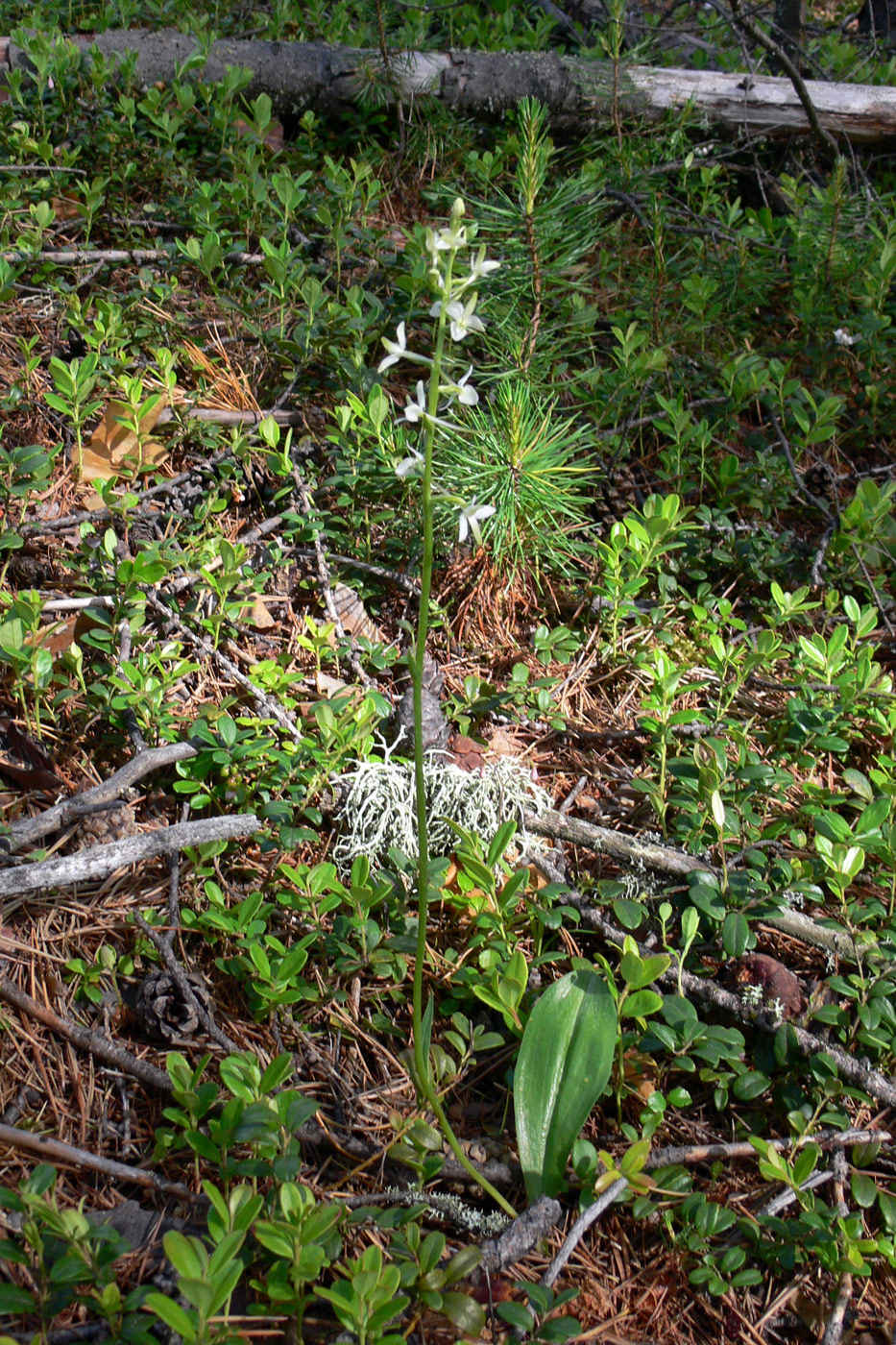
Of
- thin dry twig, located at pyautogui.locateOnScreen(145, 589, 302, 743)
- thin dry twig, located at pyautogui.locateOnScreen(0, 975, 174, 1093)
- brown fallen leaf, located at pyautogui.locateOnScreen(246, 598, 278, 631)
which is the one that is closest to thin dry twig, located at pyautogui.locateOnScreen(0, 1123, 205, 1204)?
thin dry twig, located at pyautogui.locateOnScreen(0, 975, 174, 1093)

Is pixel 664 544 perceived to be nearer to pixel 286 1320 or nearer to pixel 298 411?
pixel 298 411

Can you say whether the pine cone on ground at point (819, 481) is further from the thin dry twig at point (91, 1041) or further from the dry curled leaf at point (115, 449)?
the thin dry twig at point (91, 1041)

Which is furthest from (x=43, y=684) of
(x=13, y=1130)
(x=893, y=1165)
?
(x=893, y=1165)

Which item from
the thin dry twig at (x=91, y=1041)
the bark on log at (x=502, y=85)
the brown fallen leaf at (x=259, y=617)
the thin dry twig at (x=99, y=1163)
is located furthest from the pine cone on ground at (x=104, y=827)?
the bark on log at (x=502, y=85)

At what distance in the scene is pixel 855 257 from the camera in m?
3.78

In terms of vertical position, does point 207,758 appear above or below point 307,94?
below

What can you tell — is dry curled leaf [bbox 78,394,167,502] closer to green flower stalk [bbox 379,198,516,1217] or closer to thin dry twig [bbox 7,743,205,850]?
thin dry twig [bbox 7,743,205,850]

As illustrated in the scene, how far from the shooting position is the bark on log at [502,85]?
14.3 feet

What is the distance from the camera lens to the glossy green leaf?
149 cm

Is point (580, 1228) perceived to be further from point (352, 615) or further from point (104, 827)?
point (352, 615)

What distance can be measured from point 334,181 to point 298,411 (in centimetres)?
130

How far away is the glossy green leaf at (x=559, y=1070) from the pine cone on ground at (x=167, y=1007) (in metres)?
0.65

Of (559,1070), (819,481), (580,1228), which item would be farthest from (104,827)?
(819,481)

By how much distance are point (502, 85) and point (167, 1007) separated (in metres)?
4.74
